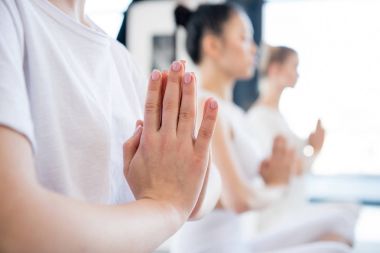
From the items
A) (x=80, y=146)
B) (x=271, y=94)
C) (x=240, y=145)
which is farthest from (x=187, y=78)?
(x=271, y=94)

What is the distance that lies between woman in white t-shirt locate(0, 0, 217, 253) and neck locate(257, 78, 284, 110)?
3.77ft

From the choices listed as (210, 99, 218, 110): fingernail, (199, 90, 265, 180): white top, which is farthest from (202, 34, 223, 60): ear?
(210, 99, 218, 110): fingernail

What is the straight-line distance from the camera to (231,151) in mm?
1138

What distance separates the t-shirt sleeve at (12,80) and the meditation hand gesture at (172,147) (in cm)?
10

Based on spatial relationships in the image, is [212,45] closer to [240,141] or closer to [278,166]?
[240,141]

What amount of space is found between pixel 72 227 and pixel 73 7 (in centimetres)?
28

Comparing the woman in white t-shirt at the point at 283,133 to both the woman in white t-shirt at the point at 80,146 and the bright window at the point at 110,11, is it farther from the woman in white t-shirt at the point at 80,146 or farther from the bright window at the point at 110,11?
the woman in white t-shirt at the point at 80,146

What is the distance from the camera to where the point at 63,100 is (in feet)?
1.17

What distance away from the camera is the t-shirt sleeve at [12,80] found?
26 cm

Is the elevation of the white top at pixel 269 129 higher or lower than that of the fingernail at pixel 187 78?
lower

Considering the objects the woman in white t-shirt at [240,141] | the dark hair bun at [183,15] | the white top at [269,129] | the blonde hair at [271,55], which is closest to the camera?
the woman in white t-shirt at [240,141]

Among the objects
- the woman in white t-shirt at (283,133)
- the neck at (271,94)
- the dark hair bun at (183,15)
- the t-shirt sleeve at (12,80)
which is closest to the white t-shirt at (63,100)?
the t-shirt sleeve at (12,80)

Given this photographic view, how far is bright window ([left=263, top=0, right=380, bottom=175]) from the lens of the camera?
4.50 feet

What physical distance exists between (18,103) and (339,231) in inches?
46.5
